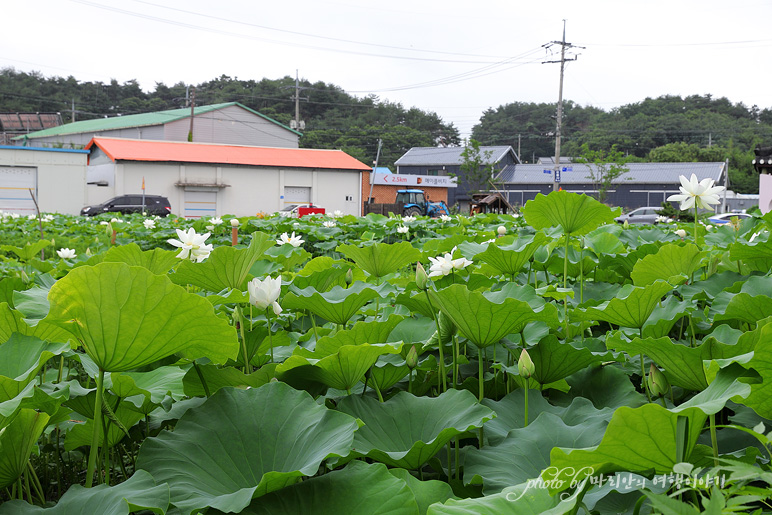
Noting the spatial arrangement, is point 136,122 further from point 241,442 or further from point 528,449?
point 528,449

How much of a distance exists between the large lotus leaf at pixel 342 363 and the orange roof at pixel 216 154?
23.0 meters

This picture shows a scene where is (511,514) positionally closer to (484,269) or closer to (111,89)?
(484,269)

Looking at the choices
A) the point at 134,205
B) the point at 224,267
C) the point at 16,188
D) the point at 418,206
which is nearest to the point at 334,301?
the point at 224,267

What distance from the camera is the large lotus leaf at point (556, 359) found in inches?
43.4

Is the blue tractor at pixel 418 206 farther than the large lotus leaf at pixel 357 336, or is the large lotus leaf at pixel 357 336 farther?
the blue tractor at pixel 418 206

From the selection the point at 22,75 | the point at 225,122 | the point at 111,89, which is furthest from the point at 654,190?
the point at 22,75

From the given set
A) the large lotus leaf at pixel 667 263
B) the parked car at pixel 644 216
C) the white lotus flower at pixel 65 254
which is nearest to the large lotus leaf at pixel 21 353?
the large lotus leaf at pixel 667 263

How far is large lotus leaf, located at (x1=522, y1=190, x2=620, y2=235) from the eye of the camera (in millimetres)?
1529

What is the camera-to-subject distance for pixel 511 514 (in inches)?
23.8

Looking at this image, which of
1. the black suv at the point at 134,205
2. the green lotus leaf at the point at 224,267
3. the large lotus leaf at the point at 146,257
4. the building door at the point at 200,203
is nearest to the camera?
the green lotus leaf at the point at 224,267

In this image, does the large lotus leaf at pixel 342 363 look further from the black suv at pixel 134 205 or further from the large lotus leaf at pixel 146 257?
the black suv at pixel 134 205

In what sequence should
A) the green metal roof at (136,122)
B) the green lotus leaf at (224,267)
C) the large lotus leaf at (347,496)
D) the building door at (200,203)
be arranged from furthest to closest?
the green metal roof at (136,122)
the building door at (200,203)
the green lotus leaf at (224,267)
the large lotus leaf at (347,496)

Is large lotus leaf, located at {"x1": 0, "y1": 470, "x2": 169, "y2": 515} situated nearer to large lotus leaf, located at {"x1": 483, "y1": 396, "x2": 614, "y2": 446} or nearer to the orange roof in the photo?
large lotus leaf, located at {"x1": 483, "y1": 396, "x2": 614, "y2": 446}

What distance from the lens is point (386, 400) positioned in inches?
43.6
